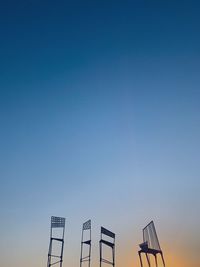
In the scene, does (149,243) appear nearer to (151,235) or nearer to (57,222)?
(151,235)

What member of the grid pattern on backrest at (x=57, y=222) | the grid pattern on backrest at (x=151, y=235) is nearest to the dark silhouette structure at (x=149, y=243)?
the grid pattern on backrest at (x=151, y=235)

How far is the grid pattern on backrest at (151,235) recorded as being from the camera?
863 inches

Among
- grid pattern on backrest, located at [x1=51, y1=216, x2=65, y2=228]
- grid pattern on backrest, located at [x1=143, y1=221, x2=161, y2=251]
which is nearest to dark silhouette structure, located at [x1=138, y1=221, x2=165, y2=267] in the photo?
grid pattern on backrest, located at [x1=143, y1=221, x2=161, y2=251]

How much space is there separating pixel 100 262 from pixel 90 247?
2865 millimetres

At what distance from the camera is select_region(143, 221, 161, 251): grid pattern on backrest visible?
2192cm

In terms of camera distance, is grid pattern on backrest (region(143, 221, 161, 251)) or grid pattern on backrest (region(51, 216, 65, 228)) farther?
grid pattern on backrest (region(51, 216, 65, 228))

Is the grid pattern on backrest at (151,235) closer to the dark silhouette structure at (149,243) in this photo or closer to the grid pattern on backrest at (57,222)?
the dark silhouette structure at (149,243)

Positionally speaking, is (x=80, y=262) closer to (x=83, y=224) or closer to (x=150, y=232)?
(x=83, y=224)

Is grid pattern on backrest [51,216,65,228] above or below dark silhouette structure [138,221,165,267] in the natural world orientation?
above

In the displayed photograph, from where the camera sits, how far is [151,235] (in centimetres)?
2212

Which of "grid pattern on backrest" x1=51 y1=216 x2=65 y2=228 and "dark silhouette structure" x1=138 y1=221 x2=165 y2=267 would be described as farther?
"grid pattern on backrest" x1=51 y1=216 x2=65 y2=228

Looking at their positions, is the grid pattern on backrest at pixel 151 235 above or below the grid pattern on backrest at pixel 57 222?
below

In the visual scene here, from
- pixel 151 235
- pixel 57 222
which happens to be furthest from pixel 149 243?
pixel 57 222

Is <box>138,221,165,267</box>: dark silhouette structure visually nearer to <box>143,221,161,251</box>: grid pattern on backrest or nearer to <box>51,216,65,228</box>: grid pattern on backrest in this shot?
<box>143,221,161,251</box>: grid pattern on backrest
